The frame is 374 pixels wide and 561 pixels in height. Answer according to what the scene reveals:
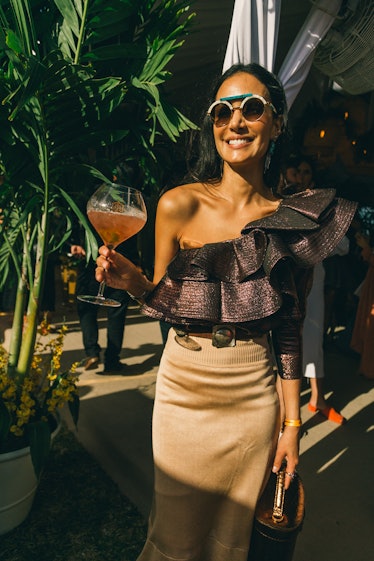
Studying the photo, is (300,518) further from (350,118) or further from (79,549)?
(350,118)

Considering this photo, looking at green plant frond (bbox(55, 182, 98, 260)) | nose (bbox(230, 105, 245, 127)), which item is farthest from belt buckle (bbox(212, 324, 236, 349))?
green plant frond (bbox(55, 182, 98, 260))

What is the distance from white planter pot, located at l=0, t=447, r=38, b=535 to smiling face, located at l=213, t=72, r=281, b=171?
5.46ft

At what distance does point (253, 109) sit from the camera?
4.91ft

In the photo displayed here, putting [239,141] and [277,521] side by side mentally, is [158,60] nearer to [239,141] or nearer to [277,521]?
[239,141]

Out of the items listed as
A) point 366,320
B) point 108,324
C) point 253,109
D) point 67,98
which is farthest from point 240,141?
point 366,320

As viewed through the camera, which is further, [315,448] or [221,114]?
[315,448]

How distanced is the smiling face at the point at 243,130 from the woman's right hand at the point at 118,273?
0.47 m

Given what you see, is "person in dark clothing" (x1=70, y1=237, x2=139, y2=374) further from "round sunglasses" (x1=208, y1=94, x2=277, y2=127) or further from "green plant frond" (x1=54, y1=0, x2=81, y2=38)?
"round sunglasses" (x1=208, y1=94, x2=277, y2=127)

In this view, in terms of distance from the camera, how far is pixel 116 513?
2.50m

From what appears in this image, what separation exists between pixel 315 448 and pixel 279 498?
177 cm

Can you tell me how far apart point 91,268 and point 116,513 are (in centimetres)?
227

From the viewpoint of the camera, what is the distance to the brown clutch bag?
1503 mm

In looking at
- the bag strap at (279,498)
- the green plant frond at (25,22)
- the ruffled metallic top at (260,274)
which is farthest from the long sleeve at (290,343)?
the green plant frond at (25,22)

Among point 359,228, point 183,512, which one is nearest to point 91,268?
point 359,228
